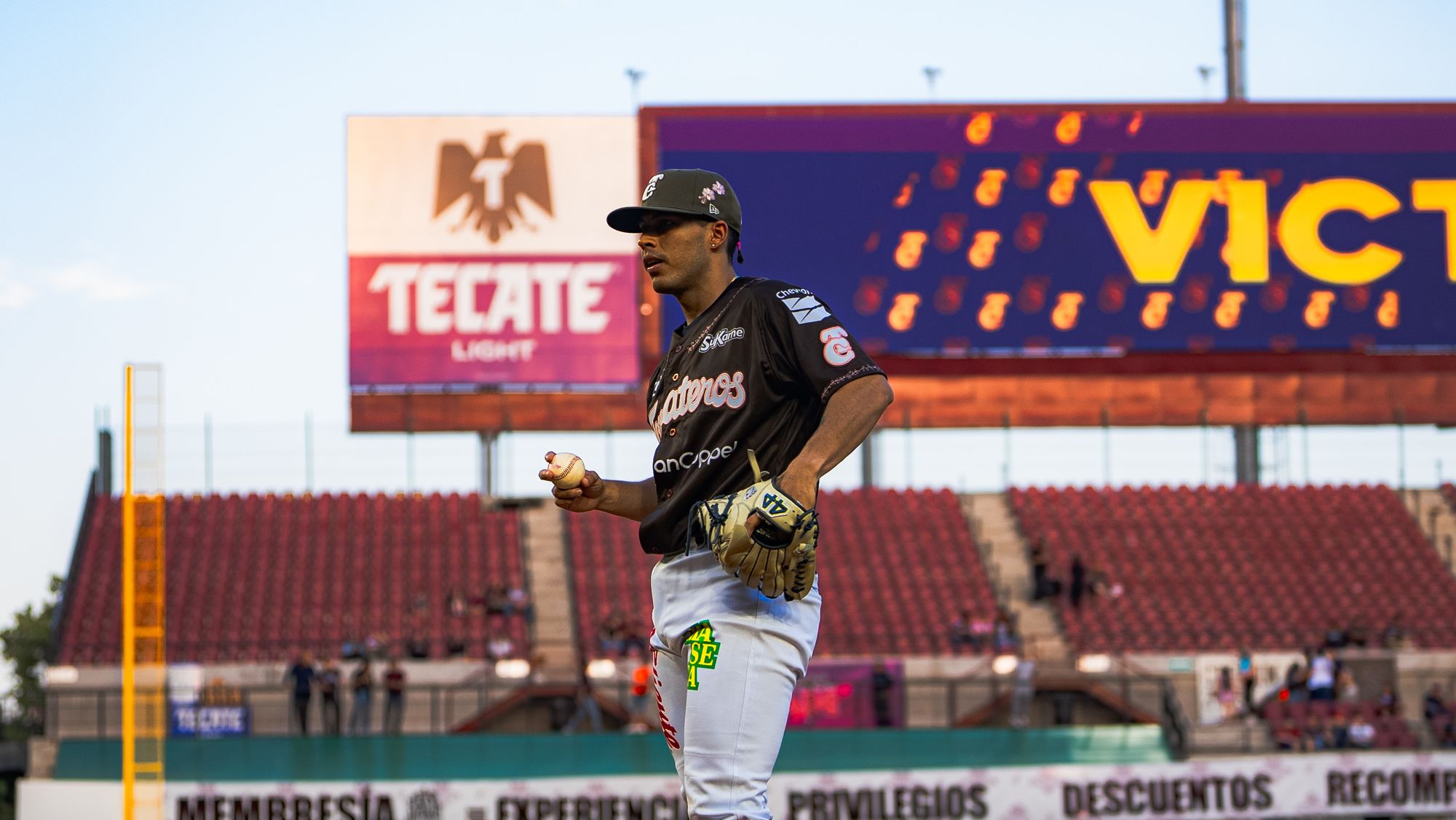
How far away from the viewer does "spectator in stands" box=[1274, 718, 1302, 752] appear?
21.0m

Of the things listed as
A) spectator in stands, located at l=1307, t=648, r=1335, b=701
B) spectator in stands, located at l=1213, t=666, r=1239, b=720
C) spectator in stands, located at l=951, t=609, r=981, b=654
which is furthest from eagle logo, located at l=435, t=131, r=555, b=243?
spectator in stands, located at l=1307, t=648, r=1335, b=701

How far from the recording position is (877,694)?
21203 mm

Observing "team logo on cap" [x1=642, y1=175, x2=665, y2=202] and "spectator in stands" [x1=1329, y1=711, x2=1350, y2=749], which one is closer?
"team logo on cap" [x1=642, y1=175, x2=665, y2=202]

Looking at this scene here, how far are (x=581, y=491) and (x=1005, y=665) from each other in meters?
19.2

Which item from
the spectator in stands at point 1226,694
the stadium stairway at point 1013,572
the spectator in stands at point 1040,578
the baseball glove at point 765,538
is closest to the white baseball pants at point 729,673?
the baseball glove at point 765,538

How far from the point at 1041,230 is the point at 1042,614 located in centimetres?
530

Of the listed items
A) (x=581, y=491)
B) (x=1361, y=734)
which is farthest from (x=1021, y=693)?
(x=581, y=491)

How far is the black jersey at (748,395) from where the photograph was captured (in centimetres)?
407

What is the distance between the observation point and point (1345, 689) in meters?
22.2

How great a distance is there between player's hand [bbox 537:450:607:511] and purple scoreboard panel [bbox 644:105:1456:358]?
65.6 feet

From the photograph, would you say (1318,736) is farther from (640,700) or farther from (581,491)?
(581,491)

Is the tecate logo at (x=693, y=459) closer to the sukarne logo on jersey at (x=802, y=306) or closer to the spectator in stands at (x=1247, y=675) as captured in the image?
the sukarne logo on jersey at (x=802, y=306)

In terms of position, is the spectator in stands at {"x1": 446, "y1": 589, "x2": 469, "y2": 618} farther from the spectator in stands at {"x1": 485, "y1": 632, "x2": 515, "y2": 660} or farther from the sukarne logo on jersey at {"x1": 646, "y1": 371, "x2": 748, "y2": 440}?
the sukarne logo on jersey at {"x1": 646, "y1": 371, "x2": 748, "y2": 440}

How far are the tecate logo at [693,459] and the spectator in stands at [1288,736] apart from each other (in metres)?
18.3
